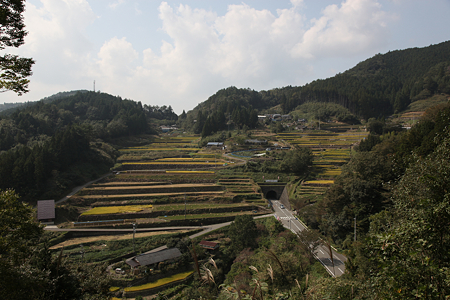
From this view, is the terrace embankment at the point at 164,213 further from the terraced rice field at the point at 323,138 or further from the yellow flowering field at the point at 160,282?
the terraced rice field at the point at 323,138

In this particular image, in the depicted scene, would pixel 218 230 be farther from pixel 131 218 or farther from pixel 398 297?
pixel 398 297

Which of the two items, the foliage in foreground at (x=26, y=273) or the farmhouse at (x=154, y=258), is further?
the farmhouse at (x=154, y=258)

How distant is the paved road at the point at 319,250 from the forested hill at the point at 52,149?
2937cm

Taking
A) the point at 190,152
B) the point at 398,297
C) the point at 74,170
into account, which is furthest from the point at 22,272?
the point at 190,152

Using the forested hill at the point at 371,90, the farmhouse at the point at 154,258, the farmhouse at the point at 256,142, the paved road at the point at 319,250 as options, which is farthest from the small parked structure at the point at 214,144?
the farmhouse at the point at 154,258

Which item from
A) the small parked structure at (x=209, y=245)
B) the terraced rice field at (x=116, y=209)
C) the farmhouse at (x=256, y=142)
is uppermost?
the farmhouse at (x=256, y=142)

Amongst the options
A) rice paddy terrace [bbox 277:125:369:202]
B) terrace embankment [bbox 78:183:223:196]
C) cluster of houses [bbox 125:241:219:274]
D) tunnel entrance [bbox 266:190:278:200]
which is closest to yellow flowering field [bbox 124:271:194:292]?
cluster of houses [bbox 125:241:219:274]

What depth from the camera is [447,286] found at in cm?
529

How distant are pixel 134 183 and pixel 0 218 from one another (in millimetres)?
34033

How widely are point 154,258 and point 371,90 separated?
93436mm

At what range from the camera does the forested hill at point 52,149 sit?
34.9 meters

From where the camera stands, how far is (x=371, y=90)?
92.1 meters

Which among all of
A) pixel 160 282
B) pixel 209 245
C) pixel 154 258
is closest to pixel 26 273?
pixel 160 282

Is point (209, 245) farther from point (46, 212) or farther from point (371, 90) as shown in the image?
point (371, 90)
